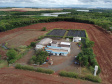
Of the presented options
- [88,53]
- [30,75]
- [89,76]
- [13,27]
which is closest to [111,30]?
[88,53]

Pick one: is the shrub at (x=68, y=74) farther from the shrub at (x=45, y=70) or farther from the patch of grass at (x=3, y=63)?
the patch of grass at (x=3, y=63)

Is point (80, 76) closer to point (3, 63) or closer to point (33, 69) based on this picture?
point (33, 69)

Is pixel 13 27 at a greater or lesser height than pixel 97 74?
greater

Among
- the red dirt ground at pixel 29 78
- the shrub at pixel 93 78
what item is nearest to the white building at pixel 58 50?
the red dirt ground at pixel 29 78

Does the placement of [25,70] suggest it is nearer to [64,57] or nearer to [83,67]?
[64,57]

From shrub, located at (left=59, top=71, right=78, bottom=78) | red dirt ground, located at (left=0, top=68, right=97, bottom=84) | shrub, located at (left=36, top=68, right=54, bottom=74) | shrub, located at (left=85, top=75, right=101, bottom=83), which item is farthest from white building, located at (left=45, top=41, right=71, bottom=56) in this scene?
shrub, located at (left=85, top=75, right=101, bottom=83)

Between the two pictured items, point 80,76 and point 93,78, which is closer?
point 93,78

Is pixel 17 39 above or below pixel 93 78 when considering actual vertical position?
above

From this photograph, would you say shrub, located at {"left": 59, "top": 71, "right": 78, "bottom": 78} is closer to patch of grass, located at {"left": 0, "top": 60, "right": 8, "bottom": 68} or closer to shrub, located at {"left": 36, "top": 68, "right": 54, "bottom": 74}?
shrub, located at {"left": 36, "top": 68, "right": 54, "bottom": 74}

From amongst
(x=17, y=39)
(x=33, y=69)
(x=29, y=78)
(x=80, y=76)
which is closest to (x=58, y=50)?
(x=33, y=69)
